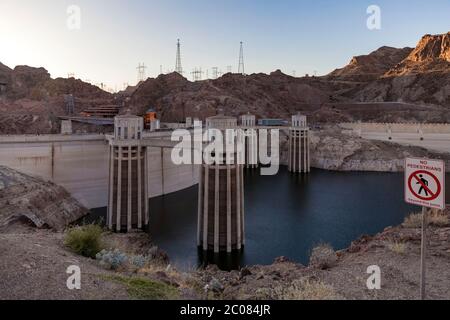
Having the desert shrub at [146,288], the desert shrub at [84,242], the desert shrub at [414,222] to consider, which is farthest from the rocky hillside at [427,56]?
the desert shrub at [146,288]

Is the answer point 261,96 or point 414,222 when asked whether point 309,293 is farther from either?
point 261,96

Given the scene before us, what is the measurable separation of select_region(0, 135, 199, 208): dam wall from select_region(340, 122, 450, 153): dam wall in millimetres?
43889

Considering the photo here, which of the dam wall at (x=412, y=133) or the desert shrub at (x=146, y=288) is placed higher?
the dam wall at (x=412, y=133)

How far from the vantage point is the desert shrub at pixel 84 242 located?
10320 mm

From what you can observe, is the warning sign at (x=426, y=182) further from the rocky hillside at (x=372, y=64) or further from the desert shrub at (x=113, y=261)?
the rocky hillside at (x=372, y=64)

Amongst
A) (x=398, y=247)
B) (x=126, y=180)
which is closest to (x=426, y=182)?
(x=398, y=247)

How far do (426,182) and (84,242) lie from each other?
8562 mm

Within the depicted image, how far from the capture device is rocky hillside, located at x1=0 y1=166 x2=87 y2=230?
869 inches

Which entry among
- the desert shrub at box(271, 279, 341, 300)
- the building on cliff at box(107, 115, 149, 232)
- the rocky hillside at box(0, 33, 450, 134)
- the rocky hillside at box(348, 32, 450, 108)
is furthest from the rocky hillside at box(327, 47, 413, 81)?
the desert shrub at box(271, 279, 341, 300)

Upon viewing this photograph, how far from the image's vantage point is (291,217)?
31.5m

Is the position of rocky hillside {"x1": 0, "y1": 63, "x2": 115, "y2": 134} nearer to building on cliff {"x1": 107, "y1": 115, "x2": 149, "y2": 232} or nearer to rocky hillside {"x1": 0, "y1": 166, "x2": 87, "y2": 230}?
rocky hillside {"x1": 0, "y1": 166, "x2": 87, "y2": 230}

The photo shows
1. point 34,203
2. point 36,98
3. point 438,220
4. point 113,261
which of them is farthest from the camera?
point 36,98
